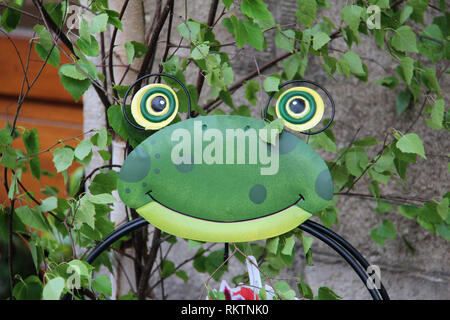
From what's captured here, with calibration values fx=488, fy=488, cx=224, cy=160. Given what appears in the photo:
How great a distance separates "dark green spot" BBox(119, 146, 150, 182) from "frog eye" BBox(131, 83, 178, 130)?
0.12 feet

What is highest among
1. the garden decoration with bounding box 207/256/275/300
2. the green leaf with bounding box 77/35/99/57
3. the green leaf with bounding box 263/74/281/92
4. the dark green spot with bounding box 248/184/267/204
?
the green leaf with bounding box 77/35/99/57

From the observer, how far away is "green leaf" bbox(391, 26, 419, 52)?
0.82 metres

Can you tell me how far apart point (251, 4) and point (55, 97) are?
1.34 meters

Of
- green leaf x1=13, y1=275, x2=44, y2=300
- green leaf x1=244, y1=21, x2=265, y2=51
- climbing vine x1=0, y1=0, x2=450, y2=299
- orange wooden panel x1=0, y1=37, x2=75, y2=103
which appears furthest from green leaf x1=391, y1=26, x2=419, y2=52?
orange wooden panel x1=0, y1=37, x2=75, y2=103

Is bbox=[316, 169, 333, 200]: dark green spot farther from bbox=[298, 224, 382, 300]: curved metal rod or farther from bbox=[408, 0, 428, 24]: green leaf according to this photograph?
bbox=[408, 0, 428, 24]: green leaf

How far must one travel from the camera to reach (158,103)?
639mm

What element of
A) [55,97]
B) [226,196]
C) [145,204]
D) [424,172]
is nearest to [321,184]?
[226,196]

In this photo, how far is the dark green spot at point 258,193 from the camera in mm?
635

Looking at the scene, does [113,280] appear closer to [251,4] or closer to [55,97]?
[251,4]

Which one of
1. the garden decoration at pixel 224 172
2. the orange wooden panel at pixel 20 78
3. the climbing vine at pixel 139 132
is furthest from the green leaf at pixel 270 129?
the orange wooden panel at pixel 20 78

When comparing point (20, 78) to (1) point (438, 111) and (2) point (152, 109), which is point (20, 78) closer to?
(2) point (152, 109)

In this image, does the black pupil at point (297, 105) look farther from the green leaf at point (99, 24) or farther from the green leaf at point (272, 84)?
the green leaf at point (99, 24)

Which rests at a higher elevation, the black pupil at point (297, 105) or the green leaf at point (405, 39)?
the green leaf at point (405, 39)

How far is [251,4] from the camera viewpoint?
70cm
